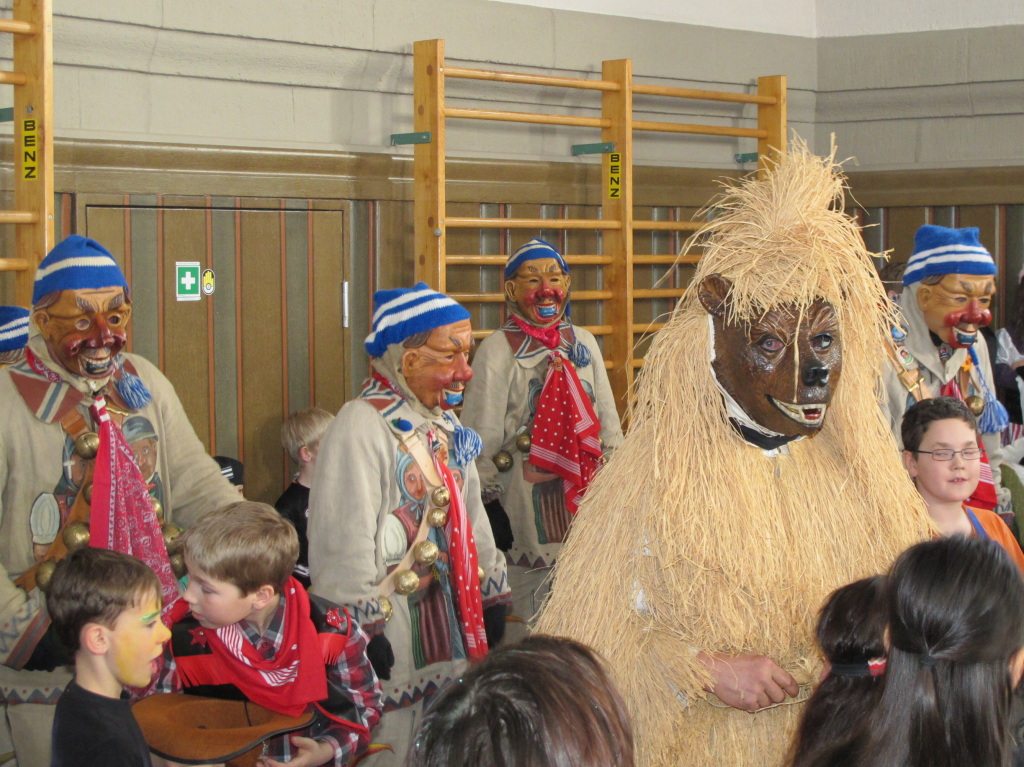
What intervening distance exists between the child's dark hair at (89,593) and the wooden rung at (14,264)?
1.49 meters

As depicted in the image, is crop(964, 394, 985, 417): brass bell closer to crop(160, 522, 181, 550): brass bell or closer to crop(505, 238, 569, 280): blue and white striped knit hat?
crop(505, 238, 569, 280): blue and white striped knit hat

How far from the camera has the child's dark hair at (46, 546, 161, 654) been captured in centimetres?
175

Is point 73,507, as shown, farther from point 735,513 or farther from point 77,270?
point 735,513

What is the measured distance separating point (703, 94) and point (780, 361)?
329cm

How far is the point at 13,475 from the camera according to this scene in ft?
7.79

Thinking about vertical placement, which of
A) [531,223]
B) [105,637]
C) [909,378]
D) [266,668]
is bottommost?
[266,668]

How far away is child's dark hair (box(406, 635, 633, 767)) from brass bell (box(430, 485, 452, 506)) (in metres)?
1.37

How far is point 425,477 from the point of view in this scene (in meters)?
2.46

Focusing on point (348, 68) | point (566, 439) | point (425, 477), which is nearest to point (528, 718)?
point (425, 477)

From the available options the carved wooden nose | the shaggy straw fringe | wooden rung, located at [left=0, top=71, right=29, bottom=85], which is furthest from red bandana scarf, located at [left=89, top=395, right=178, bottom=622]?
the carved wooden nose

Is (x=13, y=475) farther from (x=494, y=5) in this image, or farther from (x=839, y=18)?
(x=839, y=18)

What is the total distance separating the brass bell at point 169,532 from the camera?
251 cm

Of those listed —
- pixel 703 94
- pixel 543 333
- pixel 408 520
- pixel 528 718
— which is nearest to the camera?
pixel 528 718

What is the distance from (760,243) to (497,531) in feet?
5.93
